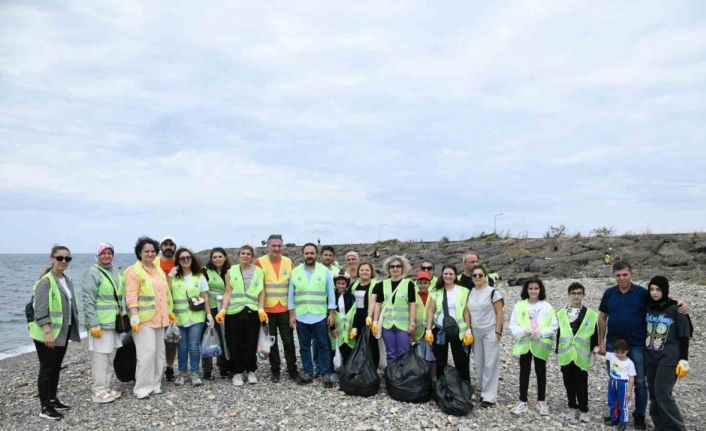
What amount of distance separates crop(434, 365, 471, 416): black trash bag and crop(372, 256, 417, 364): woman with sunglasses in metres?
0.71

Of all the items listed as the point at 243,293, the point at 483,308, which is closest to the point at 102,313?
the point at 243,293

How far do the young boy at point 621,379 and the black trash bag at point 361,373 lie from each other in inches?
117

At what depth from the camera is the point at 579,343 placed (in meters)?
6.30

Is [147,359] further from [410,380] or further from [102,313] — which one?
[410,380]

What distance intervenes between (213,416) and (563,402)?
15.8 feet

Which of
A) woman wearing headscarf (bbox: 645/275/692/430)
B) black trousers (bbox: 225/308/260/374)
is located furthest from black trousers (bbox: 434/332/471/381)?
black trousers (bbox: 225/308/260/374)

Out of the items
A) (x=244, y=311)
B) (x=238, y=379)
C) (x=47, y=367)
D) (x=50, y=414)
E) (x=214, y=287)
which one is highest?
(x=214, y=287)

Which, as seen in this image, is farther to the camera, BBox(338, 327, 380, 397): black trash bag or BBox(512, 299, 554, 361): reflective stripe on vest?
BBox(338, 327, 380, 397): black trash bag

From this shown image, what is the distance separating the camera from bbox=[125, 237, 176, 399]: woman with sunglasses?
22.2ft

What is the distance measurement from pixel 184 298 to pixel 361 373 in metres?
2.81

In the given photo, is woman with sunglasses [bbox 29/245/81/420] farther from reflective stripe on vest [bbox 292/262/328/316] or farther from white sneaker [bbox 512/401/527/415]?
white sneaker [bbox 512/401/527/415]

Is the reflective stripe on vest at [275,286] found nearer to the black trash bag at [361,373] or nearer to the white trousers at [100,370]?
the black trash bag at [361,373]

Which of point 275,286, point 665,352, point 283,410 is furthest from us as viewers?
point 275,286

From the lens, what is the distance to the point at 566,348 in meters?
6.35
